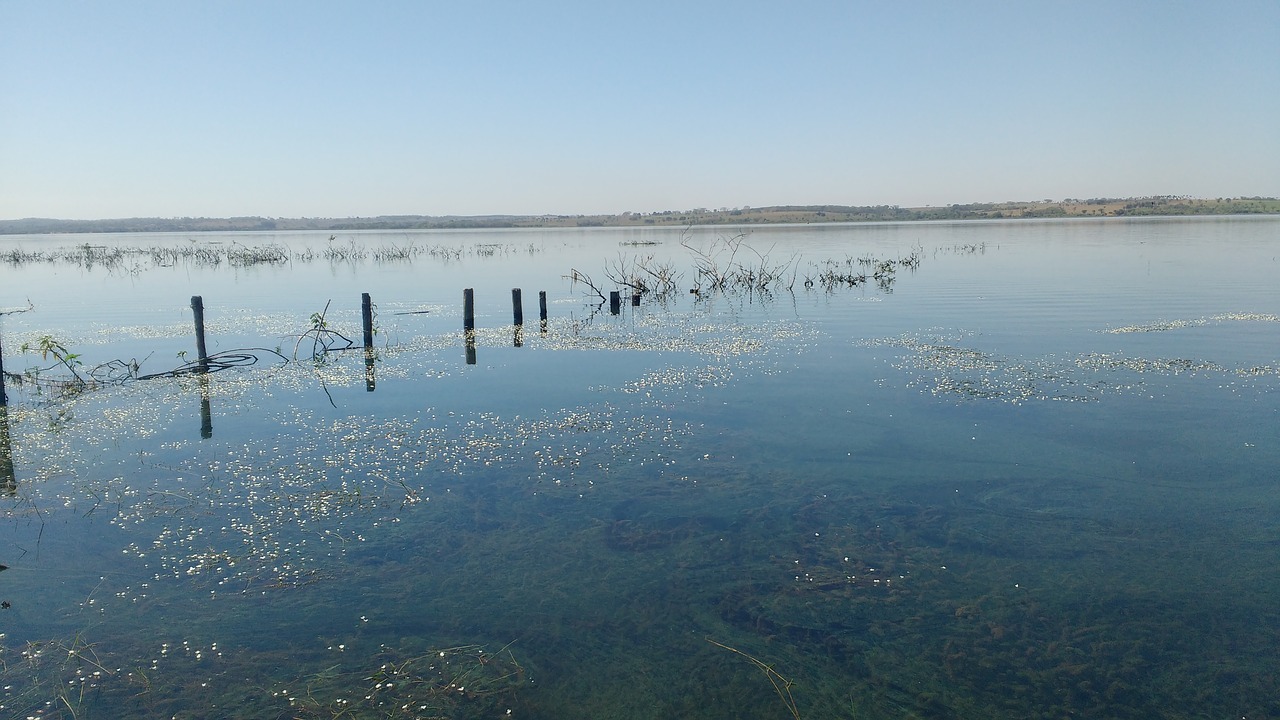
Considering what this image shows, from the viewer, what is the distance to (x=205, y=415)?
11.4 meters

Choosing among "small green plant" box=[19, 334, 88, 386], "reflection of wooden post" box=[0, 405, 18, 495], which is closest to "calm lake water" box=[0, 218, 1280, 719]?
"reflection of wooden post" box=[0, 405, 18, 495]

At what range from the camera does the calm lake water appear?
4.93 meters

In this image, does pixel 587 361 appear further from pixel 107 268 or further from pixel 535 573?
pixel 107 268

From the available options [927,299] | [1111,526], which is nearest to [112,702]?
[1111,526]

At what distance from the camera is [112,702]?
4730mm

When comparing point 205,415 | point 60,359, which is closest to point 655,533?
point 205,415

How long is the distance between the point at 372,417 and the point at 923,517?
747cm

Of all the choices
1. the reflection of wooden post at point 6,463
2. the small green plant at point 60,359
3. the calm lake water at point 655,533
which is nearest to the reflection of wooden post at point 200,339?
the calm lake water at point 655,533

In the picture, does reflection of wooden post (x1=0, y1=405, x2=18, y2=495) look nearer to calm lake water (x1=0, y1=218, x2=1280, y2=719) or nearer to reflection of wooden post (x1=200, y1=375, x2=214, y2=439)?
calm lake water (x1=0, y1=218, x2=1280, y2=719)

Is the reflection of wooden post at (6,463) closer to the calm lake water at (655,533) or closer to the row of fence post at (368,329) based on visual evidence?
the calm lake water at (655,533)

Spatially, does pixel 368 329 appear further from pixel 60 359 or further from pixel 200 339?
pixel 60 359

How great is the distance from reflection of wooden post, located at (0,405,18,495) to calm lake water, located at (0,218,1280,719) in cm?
6

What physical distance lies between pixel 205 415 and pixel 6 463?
8.07 ft

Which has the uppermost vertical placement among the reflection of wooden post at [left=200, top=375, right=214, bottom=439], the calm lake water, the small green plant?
the small green plant
